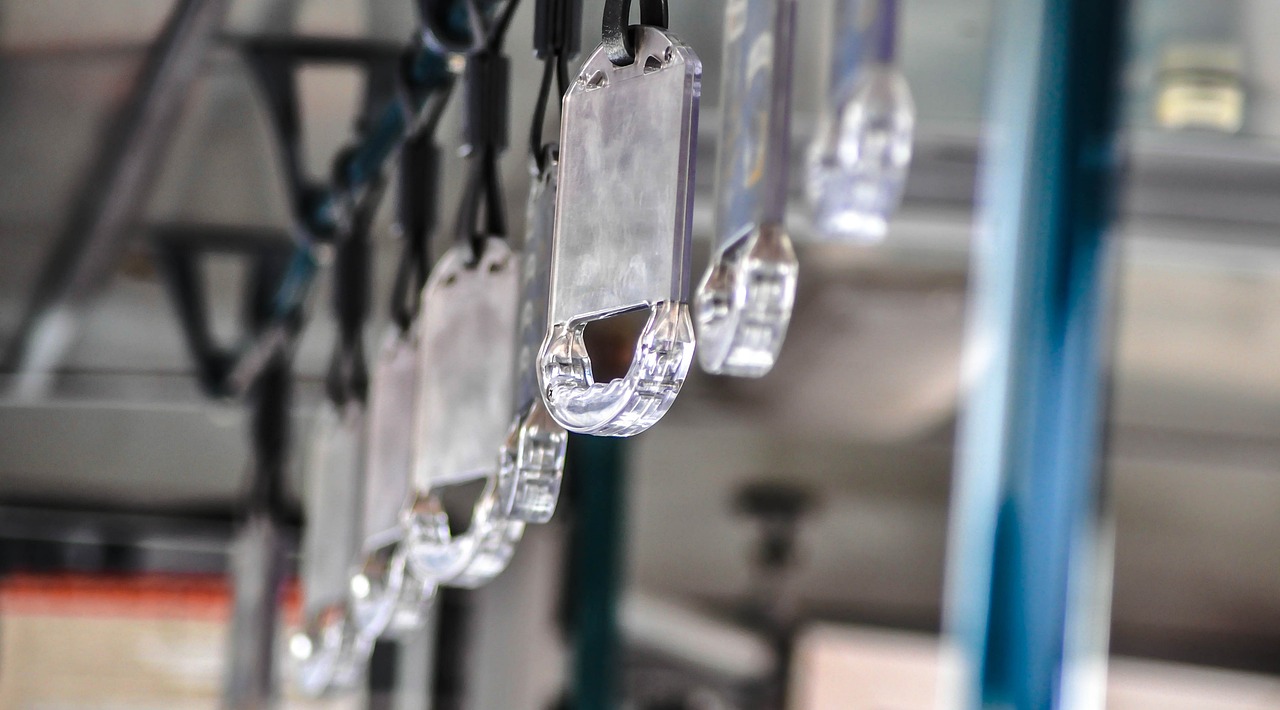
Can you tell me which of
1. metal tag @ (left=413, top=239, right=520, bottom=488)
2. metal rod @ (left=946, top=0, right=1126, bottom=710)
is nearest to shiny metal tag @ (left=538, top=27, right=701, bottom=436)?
metal tag @ (left=413, top=239, right=520, bottom=488)

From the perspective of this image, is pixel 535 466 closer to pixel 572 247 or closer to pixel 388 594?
pixel 572 247

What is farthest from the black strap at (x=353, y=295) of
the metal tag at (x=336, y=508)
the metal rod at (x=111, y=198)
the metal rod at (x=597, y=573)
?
the metal rod at (x=597, y=573)

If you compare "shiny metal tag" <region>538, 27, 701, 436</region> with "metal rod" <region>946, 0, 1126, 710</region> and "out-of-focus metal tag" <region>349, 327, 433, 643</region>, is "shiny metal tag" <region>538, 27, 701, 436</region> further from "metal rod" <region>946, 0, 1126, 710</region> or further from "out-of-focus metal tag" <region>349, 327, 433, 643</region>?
"metal rod" <region>946, 0, 1126, 710</region>

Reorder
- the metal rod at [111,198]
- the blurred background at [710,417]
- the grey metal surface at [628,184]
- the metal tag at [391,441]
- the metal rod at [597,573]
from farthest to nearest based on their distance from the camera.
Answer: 1. the metal rod at [597,573]
2. the blurred background at [710,417]
3. the metal rod at [111,198]
4. the metal tag at [391,441]
5. the grey metal surface at [628,184]

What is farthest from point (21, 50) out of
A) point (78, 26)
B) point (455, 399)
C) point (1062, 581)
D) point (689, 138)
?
point (1062, 581)

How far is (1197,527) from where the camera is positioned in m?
3.12

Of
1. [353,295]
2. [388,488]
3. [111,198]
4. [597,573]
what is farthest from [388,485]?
[597,573]

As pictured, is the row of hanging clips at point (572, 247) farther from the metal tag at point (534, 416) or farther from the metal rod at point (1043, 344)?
the metal rod at point (1043, 344)

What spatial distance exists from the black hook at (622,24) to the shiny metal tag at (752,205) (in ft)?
0.29

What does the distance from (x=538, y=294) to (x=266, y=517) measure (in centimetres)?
72

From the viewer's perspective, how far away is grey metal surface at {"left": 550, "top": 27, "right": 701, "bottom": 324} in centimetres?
28

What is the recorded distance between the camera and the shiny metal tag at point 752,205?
1.26 ft

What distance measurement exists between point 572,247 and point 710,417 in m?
3.02

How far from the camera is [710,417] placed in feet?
10.9
